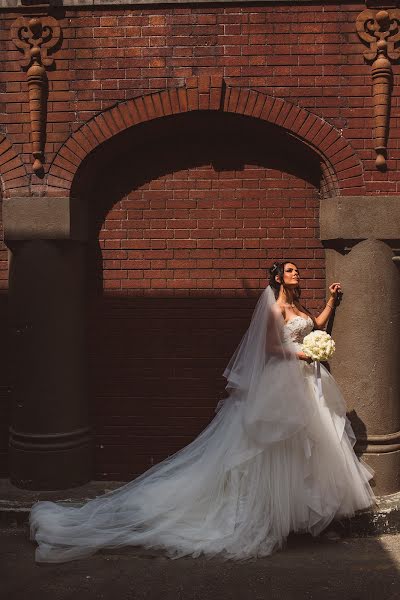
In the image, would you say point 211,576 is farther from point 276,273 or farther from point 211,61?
point 211,61

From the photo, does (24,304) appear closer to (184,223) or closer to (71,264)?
(71,264)

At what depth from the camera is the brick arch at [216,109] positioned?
5781 millimetres

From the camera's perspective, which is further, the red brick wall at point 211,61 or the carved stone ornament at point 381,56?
the red brick wall at point 211,61

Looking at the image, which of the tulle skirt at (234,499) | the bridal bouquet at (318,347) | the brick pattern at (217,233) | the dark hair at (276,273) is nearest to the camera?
the tulle skirt at (234,499)

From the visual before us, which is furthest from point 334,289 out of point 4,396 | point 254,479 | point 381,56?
point 4,396

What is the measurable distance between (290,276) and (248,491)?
177 cm

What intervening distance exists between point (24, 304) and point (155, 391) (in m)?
1.44

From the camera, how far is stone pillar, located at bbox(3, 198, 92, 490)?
5832 mm

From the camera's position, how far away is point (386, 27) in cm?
573

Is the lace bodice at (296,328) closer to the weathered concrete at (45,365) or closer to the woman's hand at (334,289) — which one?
the woman's hand at (334,289)

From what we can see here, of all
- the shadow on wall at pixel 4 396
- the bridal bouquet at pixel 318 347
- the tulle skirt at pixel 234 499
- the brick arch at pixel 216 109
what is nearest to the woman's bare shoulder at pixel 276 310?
the bridal bouquet at pixel 318 347

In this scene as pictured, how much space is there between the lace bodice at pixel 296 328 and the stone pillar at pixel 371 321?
0.54m

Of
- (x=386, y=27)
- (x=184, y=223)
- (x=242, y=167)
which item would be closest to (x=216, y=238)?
(x=184, y=223)

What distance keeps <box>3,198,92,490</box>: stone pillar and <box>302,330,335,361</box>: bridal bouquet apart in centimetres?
218
